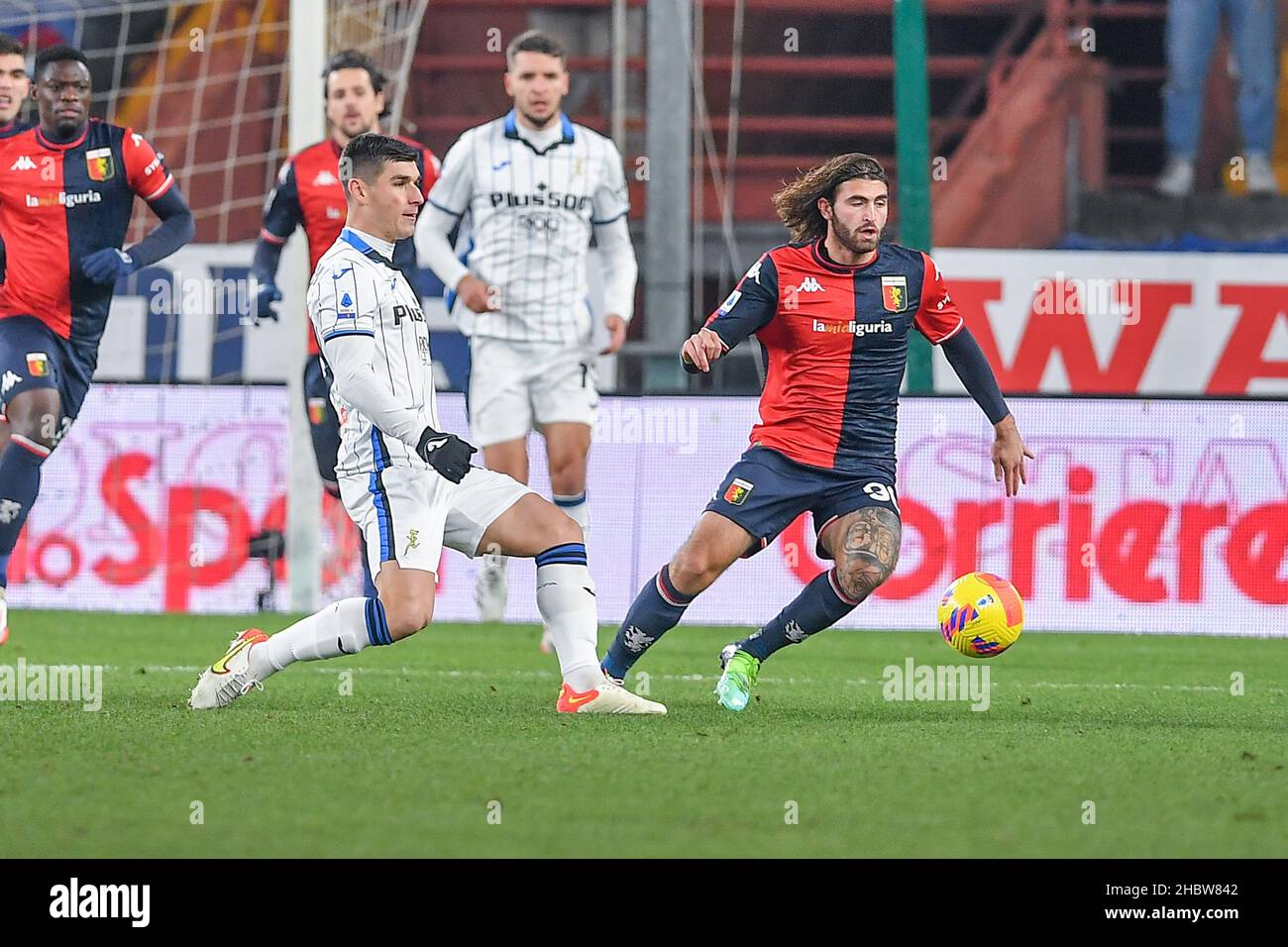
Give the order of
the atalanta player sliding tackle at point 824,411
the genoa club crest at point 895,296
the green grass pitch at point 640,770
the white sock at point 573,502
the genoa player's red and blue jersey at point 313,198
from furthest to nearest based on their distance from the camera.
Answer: the white sock at point 573,502 < the genoa player's red and blue jersey at point 313,198 < the genoa club crest at point 895,296 < the atalanta player sliding tackle at point 824,411 < the green grass pitch at point 640,770

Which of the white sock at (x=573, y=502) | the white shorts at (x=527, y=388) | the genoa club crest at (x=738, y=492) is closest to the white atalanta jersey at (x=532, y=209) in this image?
the white shorts at (x=527, y=388)

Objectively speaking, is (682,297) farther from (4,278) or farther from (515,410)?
(4,278)

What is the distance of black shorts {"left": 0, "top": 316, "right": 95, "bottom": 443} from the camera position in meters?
7.44

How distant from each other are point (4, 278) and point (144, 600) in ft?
10.7

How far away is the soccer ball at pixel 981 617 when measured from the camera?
634cm

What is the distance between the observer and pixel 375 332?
566cm

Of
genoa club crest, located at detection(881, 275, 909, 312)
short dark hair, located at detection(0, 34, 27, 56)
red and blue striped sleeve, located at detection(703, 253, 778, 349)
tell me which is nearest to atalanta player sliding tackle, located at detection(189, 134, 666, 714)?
red and blue striped sleeve, located at detection(703, 253, 778, 349)

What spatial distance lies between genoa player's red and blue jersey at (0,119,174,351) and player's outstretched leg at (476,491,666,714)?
2564 millimetres

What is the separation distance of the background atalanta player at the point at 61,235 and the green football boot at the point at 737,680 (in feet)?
9.25

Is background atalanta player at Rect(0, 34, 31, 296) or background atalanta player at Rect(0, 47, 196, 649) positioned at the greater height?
background atalanta player at Rect(0, 34, 31, 296)

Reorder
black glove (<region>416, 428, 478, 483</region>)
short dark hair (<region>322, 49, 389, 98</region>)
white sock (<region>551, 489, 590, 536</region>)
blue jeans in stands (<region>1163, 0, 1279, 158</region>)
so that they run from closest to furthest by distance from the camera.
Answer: black glove (<region>416, 428, 478, 483</region>) → short dark hair (<region>322, 49, 389, 98</region>) → white sock (<region>551, 489, 590, 536</region>) → blue jeans in stands (<region>1163, 0, 1279, 158</region>)

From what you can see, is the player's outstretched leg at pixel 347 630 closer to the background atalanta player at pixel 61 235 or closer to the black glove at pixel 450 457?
the black glove at pixel 450 457

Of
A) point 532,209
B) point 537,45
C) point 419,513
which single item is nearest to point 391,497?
point 419,513

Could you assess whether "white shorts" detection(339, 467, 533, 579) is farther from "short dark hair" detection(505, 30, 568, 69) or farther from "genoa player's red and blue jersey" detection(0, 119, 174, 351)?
"short dark hair" detection(505, 30, 568, 69)
